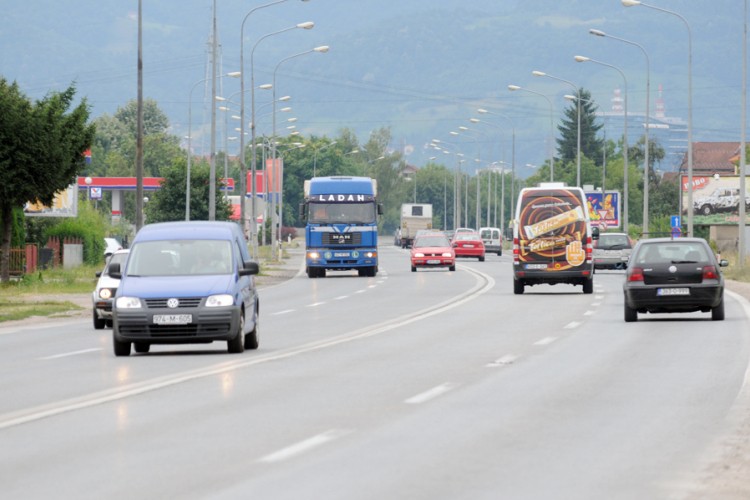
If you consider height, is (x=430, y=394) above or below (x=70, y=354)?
above

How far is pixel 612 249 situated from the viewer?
6506 centimetres

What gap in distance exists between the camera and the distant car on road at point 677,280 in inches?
1097

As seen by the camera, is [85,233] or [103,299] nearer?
[103,299]

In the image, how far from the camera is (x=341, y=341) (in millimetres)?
23484

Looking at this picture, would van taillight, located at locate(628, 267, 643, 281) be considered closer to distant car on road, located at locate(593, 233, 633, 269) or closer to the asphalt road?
the asphalt road

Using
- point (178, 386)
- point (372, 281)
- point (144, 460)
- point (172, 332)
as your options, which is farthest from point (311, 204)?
point (144, 460)

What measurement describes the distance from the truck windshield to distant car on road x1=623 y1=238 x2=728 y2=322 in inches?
1066

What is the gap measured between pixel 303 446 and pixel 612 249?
54799 millimetres

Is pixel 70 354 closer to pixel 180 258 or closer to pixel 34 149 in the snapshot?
pixel 180 258

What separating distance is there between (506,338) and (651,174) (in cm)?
15537

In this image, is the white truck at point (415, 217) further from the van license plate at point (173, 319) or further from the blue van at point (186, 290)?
the van license plate at point (173, 319)

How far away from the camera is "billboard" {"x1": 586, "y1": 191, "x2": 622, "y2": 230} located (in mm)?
93000

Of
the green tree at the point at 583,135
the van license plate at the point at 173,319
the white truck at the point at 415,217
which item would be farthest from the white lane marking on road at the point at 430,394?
→ the green tree at the point at 583,135

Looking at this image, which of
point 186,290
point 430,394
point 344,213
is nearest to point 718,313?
point 186,290
